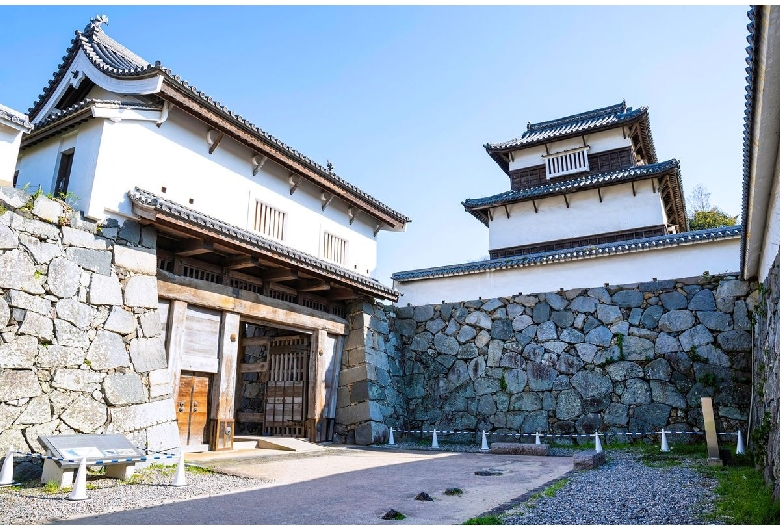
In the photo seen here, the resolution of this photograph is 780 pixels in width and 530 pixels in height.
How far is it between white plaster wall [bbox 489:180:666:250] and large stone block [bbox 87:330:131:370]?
15.1 metres

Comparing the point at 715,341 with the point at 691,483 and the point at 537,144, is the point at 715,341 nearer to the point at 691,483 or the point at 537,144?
the point at 691,483

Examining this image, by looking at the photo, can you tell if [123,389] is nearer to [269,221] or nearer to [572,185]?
[269,221]

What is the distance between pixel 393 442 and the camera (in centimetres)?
1440

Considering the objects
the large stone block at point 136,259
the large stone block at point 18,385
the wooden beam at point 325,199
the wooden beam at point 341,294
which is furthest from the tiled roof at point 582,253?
the large stone block at point 18,385

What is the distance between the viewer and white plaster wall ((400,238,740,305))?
44.5 ft

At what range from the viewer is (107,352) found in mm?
8688

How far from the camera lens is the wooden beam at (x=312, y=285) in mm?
13500

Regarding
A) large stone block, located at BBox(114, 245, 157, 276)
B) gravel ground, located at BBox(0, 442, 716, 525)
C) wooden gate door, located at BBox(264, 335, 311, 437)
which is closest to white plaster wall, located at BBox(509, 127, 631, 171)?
wooden gate door, located at BBox(264, 335, 311, 437)

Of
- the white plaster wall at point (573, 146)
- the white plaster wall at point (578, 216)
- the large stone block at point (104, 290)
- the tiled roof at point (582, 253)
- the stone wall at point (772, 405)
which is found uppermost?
the white plaster wall at point (573, 146)

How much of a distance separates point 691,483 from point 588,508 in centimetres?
262

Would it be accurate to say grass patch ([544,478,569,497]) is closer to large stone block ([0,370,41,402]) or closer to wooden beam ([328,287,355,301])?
large stone block ([0,370,41,402])

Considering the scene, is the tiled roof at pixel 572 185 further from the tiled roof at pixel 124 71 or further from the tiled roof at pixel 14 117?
the tiled roof at pixel 14 117

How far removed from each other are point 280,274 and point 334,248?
345 cm

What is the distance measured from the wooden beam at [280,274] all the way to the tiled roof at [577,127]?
13.4 metres
